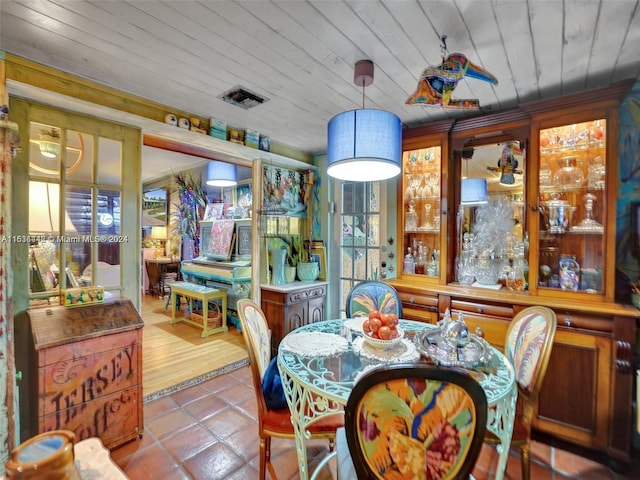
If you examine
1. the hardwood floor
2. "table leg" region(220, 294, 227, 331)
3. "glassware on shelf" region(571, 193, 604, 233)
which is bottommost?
the hardwood floor

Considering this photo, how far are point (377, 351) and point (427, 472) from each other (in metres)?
0.65

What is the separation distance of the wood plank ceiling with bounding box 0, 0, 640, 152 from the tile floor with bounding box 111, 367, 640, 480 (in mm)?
2325

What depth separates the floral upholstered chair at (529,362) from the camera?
4.55ft

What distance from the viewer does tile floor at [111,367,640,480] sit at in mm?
1697

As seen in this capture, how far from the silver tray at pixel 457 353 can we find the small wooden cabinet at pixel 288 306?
1.72 m

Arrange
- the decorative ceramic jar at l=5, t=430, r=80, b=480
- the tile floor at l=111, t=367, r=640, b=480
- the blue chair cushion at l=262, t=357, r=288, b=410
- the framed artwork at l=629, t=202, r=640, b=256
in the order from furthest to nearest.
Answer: the framed artwork at l=629, t=202, r=640, b=256 < the tile floor at l=111, t=367, r=640, b=480 < the blue chair cushion at l=262, t=357, r=288, b=410 < the decorative ceramic jar at l=5, t=430, r=80, b=480

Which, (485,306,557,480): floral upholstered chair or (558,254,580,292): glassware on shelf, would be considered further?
(558,254,580,292): glassware on shelf

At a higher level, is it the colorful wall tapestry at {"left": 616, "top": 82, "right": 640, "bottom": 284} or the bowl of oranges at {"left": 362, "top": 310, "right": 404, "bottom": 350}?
the colorful wall tapestry at {"left": 616, "top": 82, "right": 640, "bottom": 284}

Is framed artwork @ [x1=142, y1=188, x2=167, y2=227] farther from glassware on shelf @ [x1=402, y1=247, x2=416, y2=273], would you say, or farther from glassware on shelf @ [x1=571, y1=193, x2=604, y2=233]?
glassware on shelf @ [x1=571, y1=193, x2=604, y2=233]

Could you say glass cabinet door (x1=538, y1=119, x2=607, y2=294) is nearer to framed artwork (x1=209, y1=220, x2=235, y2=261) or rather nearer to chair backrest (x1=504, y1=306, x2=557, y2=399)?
chair backrest (x1=504, y1=306, x2=557, y2=399)

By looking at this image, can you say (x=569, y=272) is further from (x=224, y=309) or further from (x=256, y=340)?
(x=224, y=309)

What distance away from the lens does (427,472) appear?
0.88 metres

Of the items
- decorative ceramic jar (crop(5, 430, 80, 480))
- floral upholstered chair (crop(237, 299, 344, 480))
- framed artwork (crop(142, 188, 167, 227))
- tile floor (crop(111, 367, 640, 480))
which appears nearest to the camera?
decorative ceramic jar (crop(5, 430, 80, 480))

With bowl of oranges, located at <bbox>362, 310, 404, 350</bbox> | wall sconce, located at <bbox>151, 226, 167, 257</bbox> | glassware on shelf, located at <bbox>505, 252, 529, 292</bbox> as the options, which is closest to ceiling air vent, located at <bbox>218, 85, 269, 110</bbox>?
bowl of oranges, located at <bbox>362, 310, 404, 350</bbox>
